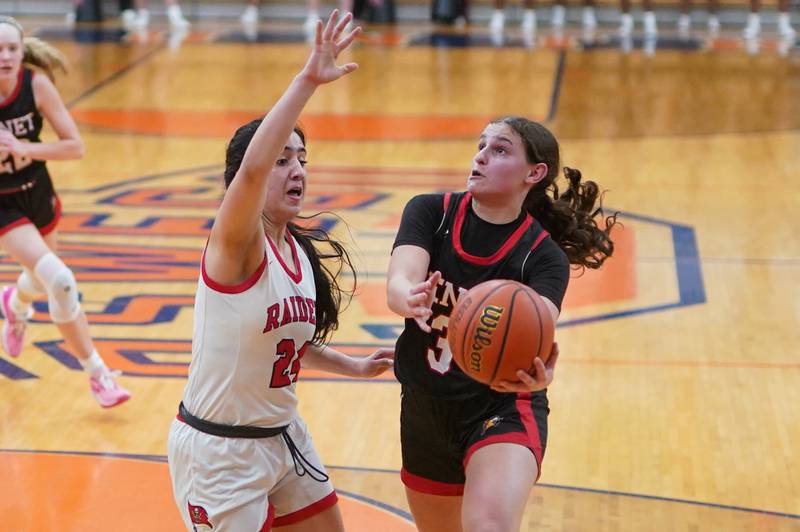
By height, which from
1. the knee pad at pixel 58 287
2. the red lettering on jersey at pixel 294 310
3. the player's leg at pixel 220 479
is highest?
the red lettering on jersey at pixel 294 310

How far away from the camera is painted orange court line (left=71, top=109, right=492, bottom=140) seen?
1275 centimetres

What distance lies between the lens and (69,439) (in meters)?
5.79

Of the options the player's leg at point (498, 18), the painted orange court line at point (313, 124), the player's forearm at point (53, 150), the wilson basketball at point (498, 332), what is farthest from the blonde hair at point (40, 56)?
the player's leg at point (498, 18)

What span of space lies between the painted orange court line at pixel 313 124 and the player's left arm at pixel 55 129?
6568 millimetres

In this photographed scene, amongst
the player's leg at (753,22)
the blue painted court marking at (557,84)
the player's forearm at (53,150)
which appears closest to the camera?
the player's forearm at (53,150)

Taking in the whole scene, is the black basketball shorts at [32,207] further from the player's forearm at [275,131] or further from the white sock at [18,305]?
the player's forearm at [275,131]

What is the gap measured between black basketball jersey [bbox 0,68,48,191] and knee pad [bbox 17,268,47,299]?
495 mm

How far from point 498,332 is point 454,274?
1.54 ft

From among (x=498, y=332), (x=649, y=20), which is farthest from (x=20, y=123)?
(x=649, y=20)

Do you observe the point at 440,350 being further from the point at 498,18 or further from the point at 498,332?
the point at 498,18

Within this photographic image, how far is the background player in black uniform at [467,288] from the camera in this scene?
3691 mm

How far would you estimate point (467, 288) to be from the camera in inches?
147

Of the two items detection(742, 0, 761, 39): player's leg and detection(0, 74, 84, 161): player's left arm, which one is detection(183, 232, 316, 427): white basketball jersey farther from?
detection(742, 0, 761, 39): player's leg

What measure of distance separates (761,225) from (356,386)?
174 inches
